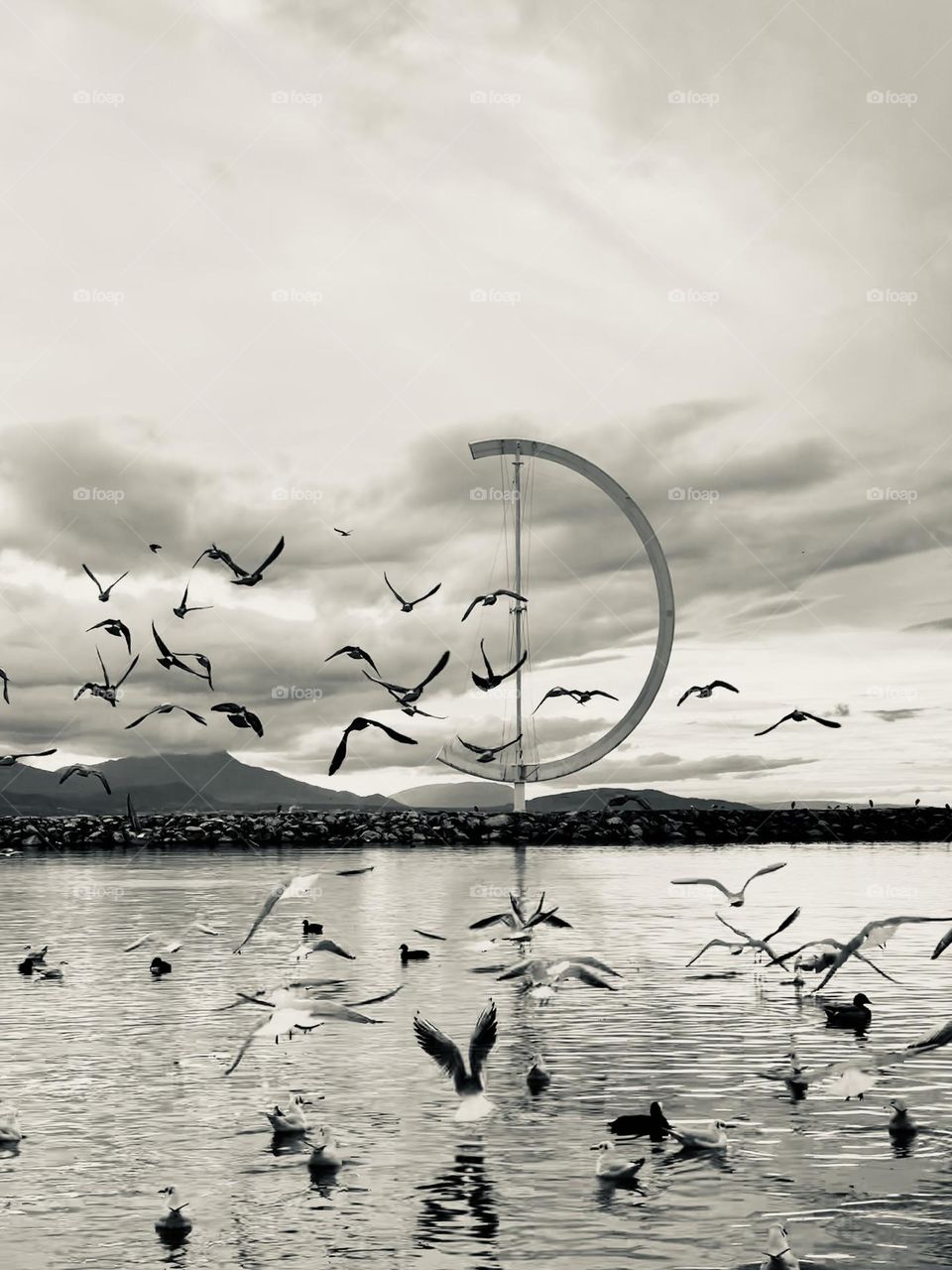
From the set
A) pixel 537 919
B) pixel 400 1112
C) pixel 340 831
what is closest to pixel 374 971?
pixel 537 919

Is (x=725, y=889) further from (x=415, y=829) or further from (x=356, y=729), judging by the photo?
(x=415, y=829)

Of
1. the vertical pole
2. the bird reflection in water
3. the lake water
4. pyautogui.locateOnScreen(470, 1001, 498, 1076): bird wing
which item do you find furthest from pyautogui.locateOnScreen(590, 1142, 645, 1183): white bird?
the vertical pole

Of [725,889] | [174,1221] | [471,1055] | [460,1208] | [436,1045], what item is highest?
[725,889]

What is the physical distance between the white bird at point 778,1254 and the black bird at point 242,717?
1016 inches

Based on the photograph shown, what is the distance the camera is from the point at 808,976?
30188mm

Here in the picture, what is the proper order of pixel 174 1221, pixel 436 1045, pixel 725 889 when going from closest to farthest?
pixel 174 1221 → pixel 436 1045 → pixel 725 889

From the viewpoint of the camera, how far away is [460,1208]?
13.5 meters

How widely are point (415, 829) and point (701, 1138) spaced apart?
3819 inches

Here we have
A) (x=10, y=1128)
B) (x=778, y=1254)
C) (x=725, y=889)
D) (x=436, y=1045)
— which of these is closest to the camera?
(x=778, y=1254)

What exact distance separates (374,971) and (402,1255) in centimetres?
1945

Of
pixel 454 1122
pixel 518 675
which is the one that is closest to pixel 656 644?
pixel 518 675

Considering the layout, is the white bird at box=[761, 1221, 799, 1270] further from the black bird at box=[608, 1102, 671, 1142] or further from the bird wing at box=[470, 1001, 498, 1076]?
the black bird at box=[608, 1102, 671, 1142]

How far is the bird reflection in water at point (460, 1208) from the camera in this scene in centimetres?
1266

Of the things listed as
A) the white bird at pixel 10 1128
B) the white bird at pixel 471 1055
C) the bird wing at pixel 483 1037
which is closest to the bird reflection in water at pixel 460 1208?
the white bird at pixel 471 1055
